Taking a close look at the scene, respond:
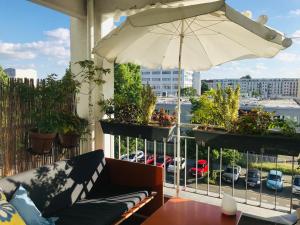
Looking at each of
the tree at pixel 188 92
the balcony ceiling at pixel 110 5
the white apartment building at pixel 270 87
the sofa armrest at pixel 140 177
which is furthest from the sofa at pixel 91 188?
the balcony ceiling at pixel 110 5

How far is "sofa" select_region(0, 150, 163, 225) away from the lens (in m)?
2.44

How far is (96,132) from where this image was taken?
422cm

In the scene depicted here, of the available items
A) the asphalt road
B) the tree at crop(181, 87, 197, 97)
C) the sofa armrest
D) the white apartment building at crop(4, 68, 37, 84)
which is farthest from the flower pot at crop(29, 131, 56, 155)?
the asphalt road

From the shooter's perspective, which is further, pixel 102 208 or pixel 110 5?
pixel 110 5

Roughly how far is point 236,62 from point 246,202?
1.90 meters

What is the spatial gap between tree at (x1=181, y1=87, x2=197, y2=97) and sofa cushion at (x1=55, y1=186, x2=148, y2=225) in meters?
1.42

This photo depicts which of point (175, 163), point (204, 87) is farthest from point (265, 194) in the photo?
point (204, 87)

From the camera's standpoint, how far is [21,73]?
329cm

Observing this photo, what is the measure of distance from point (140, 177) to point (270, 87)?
6.60 ft

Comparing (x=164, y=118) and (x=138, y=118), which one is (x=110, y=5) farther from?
(x=164, y=118)

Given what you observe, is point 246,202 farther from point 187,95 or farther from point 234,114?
point 187,95

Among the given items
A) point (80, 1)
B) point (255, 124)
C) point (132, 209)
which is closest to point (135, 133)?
point (132, 209)

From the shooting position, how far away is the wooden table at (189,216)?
90.6 inches

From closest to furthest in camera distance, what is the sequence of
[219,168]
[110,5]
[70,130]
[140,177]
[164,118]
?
1. [140,177]
2. [70,130]
3. [164,118]
4. [110,5]
5. [219,168]
